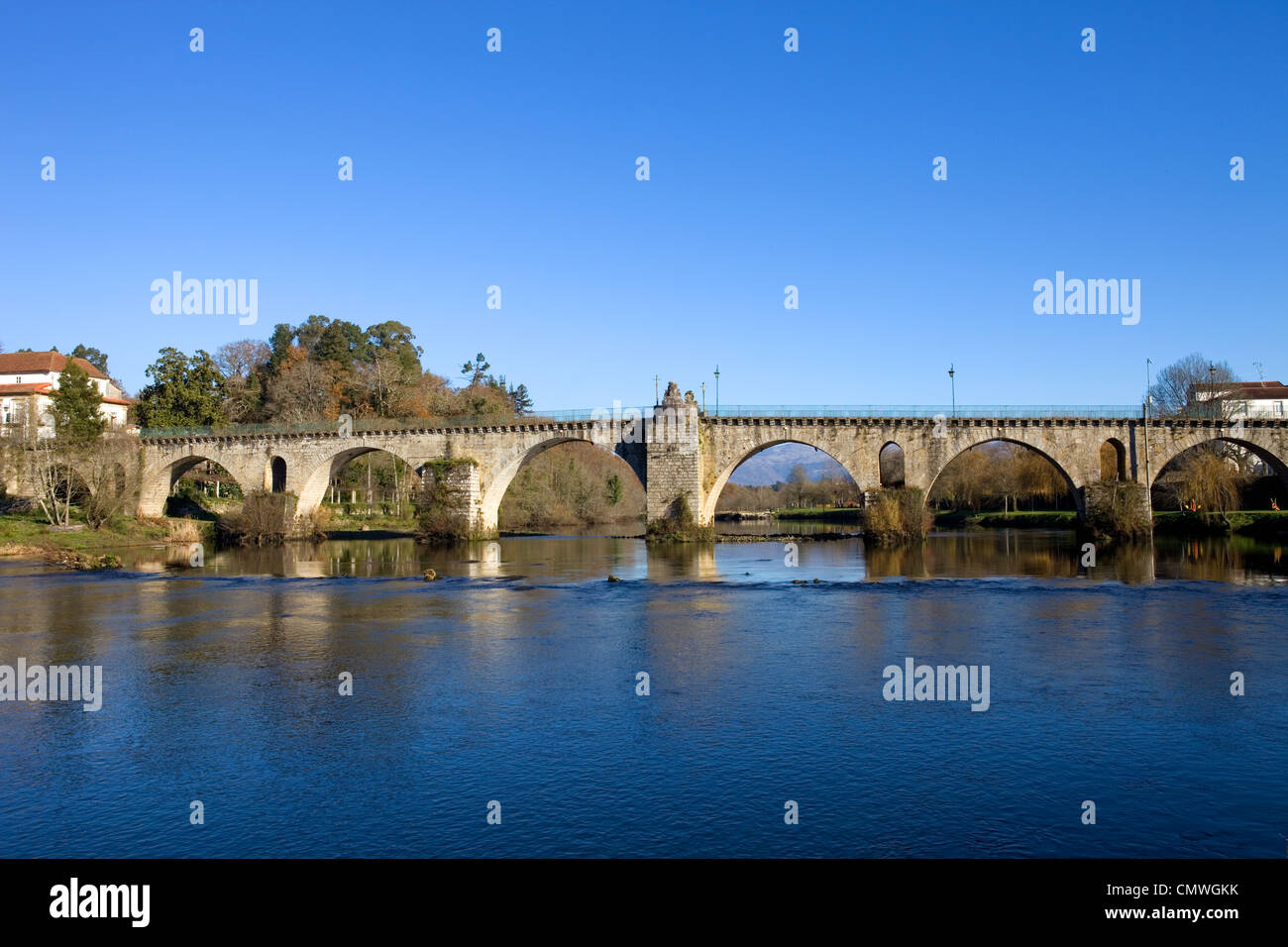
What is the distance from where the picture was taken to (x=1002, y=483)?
82.6 m

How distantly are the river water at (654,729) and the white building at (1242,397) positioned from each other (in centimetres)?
4631

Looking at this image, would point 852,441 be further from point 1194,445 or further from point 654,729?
point 654,729

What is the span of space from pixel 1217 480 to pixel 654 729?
5934 centimetres

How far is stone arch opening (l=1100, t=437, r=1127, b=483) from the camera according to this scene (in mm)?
59812

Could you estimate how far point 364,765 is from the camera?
43.6 feet

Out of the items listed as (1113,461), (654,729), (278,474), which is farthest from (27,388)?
(654,729)

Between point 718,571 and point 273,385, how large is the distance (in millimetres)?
61598

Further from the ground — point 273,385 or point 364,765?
point 273,385

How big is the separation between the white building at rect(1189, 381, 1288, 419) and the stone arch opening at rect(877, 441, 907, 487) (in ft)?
69.5

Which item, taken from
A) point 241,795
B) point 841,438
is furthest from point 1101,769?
point 841,438

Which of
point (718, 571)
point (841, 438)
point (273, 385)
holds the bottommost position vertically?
point (718, 571)

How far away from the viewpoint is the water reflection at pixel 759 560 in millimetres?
38656

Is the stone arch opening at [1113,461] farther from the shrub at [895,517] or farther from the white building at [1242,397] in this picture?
the shrub at [895,517]
